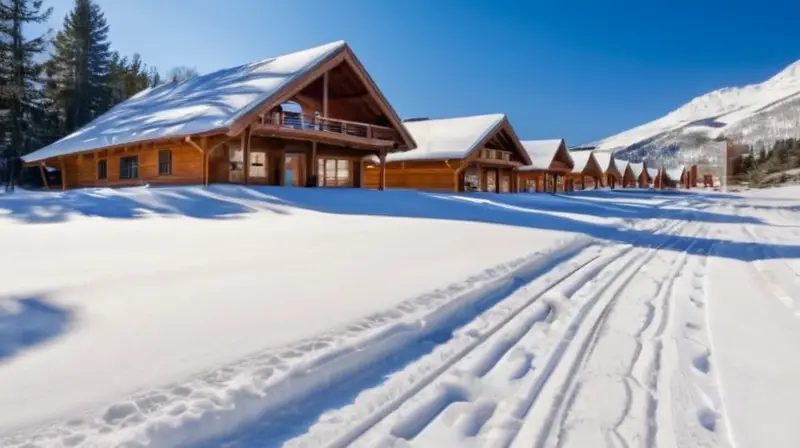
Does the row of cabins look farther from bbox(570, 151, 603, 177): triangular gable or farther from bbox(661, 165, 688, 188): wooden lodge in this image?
bbox(661, 165, 688, 188): wooden lodge

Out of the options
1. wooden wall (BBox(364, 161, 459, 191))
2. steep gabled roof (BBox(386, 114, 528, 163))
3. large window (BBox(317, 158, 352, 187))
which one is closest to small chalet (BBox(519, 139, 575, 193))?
steep gabled roof (BBox(386, 114, 528, 163))

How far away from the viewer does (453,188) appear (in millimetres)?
26938

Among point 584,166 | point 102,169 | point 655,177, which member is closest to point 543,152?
point 584,166

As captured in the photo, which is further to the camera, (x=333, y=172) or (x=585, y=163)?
(x=585, y=163)

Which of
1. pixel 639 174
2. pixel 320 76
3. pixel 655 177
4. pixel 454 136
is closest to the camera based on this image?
pixel 320 76

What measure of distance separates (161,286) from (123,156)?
18735 mm

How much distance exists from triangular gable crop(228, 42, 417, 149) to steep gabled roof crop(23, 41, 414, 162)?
0.03 meters

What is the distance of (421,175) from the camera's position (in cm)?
2814

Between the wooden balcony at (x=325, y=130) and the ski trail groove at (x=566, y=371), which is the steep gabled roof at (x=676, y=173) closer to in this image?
the wooden balcony at (x=325, y=130)

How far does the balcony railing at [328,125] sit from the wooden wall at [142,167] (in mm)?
3252

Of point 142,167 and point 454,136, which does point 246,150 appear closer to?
point 142,167

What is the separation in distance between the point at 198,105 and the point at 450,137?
15643 mm

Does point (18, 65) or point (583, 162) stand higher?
point (18, 65)

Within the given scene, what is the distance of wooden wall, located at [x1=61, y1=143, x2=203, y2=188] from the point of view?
659 inches
